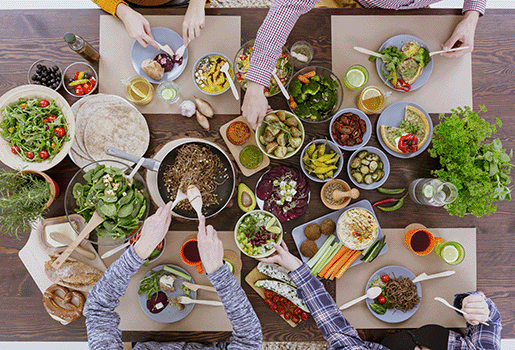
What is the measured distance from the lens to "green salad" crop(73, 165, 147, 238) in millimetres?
1805

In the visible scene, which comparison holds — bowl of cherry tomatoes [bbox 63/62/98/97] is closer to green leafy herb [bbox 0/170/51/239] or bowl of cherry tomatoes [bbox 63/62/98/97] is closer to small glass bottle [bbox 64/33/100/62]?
small glass bottle [bbox 64/33/100/62]

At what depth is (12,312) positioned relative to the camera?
2.18m

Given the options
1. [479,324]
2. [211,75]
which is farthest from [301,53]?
[479,324]

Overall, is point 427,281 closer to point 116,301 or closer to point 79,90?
point 116,301

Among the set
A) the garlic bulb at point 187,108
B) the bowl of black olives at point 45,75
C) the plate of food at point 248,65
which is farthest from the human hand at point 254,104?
the bowl of black olives at point 45,75

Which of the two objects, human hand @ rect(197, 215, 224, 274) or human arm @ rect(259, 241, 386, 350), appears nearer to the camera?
human hand @ rect(197, 215, 224, 274)

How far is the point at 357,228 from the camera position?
2100 mm

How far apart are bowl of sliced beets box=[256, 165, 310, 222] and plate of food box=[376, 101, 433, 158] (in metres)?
0.68

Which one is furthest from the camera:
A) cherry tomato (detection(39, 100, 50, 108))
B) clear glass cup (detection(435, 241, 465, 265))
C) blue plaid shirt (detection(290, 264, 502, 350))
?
clear glass cup (detection(435, 241, 465, 265))

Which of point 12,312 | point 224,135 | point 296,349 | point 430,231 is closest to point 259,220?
point 224,135

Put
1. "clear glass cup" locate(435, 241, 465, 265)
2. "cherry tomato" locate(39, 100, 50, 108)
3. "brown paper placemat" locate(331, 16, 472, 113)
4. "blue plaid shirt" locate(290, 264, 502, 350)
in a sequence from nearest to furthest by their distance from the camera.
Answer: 1. "cherry tomato" locate(39, 100, 50, 108)
2. "blue plaid shirt" locate(290, 264, 502, 350)
3. "clear glass cup" locate(435, 241, 465, 265)
4. "brown paper placemat" locate(331, 16, 472, 113)

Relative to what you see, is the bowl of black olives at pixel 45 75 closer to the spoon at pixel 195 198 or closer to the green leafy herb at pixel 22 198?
the green leafy herb at pixel 22 198

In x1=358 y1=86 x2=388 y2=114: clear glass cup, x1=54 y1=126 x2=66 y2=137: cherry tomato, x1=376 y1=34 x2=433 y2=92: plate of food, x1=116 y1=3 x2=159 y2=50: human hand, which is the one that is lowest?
x1=54 y1=126 x2=66 y2=137: cherry tomato

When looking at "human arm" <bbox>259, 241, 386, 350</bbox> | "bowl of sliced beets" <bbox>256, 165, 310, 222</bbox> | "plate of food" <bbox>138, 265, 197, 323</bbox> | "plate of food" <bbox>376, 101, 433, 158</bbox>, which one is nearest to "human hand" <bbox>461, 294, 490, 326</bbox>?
"human arm" <bbox>259, 241, 386, 350</bbox>
